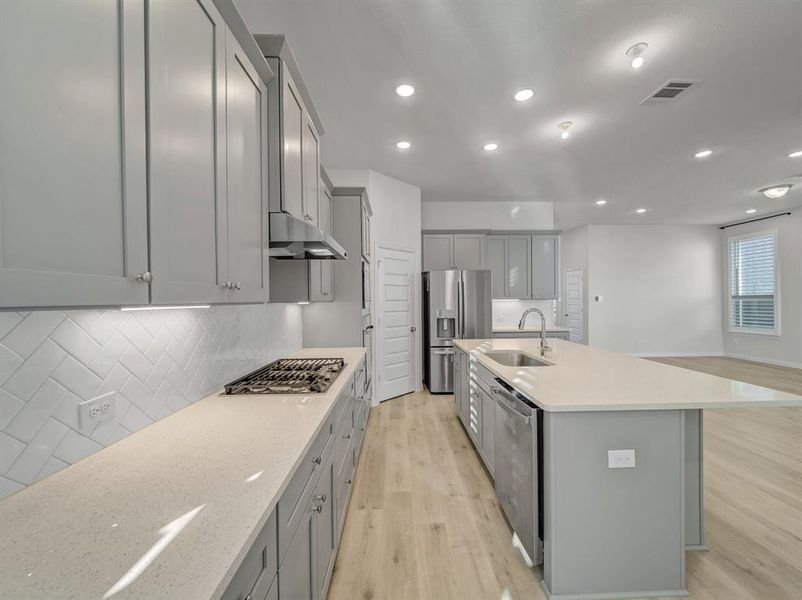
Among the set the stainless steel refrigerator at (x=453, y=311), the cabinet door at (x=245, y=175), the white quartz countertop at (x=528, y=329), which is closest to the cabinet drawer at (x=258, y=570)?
the cabinet door at (x=245, y=175)

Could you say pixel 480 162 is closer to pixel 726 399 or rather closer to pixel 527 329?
pixel 527 329

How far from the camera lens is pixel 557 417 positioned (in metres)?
1.55

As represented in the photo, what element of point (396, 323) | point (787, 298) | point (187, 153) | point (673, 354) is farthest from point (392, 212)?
point (787, 298)

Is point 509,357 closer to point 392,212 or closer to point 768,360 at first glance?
point 392,212

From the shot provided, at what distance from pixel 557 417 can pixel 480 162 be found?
3.50 meters

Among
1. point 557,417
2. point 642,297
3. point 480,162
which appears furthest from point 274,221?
point 642,297

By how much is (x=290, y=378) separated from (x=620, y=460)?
1665 mm

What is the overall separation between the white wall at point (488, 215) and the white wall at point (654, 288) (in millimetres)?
2723

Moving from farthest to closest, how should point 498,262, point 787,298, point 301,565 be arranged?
point 787,298
point 498,262
point 301,565

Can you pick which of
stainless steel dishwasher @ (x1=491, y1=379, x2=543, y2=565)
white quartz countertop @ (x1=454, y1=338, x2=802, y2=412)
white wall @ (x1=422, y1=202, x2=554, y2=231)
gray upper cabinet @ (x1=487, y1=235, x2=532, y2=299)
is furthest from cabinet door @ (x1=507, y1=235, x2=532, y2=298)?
stainless steel dishwasher @ (x1=491, y1=379, x2=543, y2=565)

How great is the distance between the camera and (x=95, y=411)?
3.50ft

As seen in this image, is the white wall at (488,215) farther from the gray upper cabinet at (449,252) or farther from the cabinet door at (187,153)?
the cabinet door at (187,153)

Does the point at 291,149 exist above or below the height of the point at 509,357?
above

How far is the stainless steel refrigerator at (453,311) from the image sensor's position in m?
5.06
